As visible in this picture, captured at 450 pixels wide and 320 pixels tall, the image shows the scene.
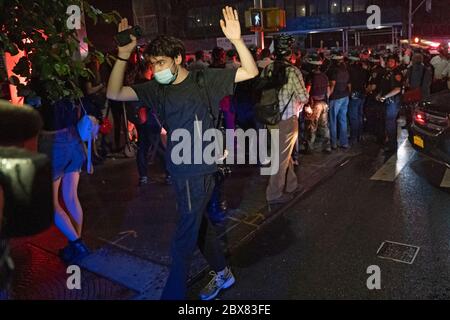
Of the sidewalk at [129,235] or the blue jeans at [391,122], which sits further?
the blue jeans at [391,122]

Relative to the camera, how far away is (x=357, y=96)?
9055 millimetres

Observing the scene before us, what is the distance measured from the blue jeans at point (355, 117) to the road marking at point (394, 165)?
1048 millimetres

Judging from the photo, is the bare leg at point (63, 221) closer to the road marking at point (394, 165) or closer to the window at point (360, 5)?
the road marking at point (394, 165)

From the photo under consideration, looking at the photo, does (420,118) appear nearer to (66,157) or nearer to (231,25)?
(231,25)

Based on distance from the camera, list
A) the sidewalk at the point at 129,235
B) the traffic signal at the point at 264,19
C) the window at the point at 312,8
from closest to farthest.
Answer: the sidewalk at the point at 129,235, the traffic signal at the point at 264,19, the window at the point at 312,8

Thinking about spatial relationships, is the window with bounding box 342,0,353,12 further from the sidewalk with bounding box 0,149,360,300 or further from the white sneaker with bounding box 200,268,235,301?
the white sneaker with bounding box 200,268,235,301

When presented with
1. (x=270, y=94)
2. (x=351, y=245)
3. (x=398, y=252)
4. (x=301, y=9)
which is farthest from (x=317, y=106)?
(x=301, y=9)

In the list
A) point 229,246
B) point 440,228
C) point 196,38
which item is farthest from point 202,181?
point 196,38

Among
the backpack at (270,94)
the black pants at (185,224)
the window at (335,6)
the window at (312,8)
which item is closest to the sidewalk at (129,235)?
the black pants at (185,224)

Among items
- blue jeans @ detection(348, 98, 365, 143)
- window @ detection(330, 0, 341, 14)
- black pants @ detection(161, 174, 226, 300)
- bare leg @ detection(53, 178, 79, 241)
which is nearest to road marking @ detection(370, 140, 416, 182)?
blue jeans @ detection(348, 98, 365, 143)

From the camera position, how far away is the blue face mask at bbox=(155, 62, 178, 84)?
305cm

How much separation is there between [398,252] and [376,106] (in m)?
5.66

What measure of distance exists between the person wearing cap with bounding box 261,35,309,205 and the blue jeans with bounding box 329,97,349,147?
3.05 m

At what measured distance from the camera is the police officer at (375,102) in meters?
8.82
